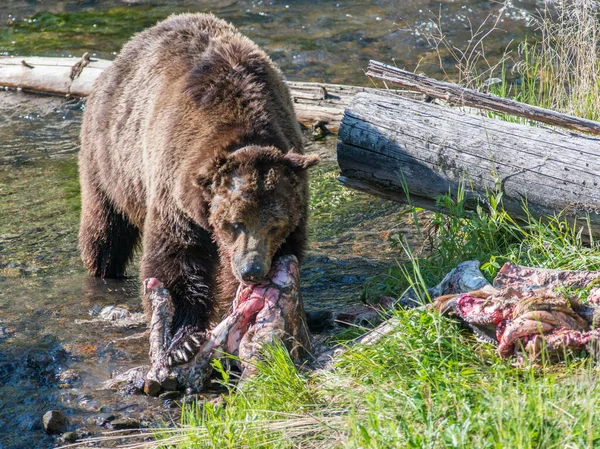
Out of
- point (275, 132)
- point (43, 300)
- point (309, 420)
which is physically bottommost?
point (43, 300)

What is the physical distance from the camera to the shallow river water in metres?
4.70

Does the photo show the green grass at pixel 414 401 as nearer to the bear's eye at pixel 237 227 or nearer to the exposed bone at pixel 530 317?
the exposed bone at pixel 530 317

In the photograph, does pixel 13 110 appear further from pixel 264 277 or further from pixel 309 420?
pixel 309 420

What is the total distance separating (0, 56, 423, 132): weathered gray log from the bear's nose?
4.81m

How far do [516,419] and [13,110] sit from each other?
8229mm

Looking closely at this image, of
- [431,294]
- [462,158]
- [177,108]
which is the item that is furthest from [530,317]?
[177,108]

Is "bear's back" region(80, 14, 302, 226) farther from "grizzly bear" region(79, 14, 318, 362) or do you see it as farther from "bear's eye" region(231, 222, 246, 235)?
"bear's eye" region(231, 222, 246, 235)

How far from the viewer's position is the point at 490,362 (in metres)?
3.80

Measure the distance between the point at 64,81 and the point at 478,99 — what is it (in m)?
6.04

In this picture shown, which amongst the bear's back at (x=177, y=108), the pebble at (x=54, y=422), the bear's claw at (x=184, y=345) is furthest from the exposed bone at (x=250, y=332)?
the bear's back at (x=177, y=108)

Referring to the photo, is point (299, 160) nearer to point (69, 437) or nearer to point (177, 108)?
point (177, 108)

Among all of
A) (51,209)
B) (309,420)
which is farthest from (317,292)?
(51,209)

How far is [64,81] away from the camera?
32.9 ft

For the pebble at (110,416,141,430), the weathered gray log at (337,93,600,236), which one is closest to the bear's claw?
the pebble at (110,416,141,430)
